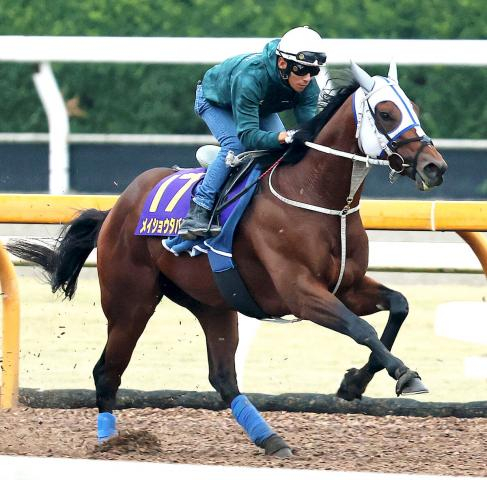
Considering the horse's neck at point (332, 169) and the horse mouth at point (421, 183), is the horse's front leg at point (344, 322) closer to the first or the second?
the horse's neck at point (332, 169)

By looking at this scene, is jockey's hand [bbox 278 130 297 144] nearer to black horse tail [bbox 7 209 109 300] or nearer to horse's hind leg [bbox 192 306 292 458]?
horse's hind leg [bbox 192 306 292 458]

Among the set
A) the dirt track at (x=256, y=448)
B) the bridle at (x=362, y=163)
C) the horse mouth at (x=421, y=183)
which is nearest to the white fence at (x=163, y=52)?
the bridle at (x=362, y=163)

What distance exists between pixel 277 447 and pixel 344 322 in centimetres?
63

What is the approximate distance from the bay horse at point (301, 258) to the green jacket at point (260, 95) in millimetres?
148

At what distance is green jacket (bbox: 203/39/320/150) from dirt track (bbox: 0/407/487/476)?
1.21 m

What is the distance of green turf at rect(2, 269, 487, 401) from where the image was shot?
22.6ft

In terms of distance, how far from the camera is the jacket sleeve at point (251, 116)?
16.7ft

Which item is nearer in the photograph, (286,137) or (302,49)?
(302,49)

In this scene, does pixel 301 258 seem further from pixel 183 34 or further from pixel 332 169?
pixel 183 34

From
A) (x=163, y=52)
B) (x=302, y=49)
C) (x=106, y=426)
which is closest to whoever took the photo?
(x=302, y=49)

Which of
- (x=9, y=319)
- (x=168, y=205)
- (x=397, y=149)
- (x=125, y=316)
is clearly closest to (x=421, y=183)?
(x=397, y=149)

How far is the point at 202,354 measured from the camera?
7691 millimetres

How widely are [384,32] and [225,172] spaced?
10521 millimetres

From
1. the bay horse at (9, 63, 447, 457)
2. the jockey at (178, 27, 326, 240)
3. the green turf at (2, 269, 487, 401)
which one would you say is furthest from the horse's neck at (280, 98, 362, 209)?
the green turf at (2, 269, 487, 401)
